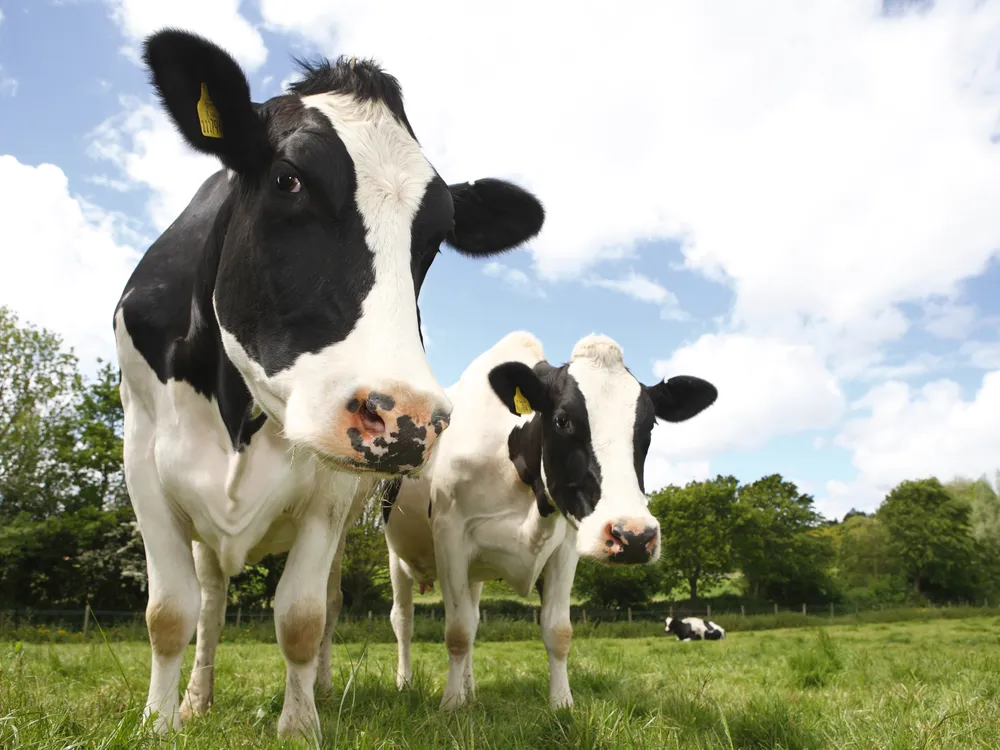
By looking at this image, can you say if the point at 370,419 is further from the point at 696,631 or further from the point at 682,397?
the point at 696,631

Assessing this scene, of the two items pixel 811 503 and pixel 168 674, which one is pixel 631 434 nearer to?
pixel 168 674

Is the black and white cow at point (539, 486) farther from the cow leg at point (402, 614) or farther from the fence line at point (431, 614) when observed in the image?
the fence line at point (431, 614)

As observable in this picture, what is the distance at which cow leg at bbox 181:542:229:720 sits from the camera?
175 inches

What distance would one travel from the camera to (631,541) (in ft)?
13.9

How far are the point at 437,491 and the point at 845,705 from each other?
121 inches

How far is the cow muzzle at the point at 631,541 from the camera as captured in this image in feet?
13.8

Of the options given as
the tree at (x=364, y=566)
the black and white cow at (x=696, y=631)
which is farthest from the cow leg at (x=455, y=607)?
the tree at (x=364, y=566)

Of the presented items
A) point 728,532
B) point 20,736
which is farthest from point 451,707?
point 728,532

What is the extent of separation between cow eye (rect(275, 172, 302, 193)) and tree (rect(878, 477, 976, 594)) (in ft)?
212

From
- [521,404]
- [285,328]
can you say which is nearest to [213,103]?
[285,328]

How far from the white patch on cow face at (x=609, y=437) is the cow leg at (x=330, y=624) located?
5.65 ft

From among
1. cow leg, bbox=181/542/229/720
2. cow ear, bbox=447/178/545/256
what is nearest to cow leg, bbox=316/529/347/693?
cow leg, bbox=181/542/229/720

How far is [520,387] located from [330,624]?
2274 millimetres

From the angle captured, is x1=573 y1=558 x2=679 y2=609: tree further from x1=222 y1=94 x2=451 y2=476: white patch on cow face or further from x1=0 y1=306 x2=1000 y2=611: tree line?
x1=222 y1=94 x2=451 y2=476: white patch on cow face
